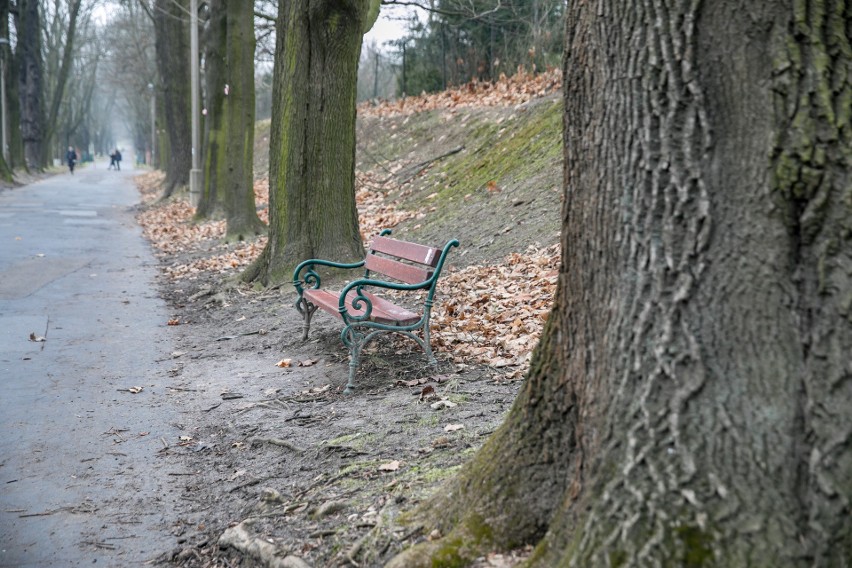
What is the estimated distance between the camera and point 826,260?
2648mm

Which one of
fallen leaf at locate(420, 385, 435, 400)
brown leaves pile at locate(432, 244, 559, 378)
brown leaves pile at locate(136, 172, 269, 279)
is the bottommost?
brown leaves pile at locate(136, 172, 269, 279)

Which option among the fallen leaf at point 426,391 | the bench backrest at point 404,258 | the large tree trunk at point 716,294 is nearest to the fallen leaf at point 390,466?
the fallen leaf at point 426,391

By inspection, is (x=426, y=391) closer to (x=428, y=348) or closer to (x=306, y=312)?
(x=428, y=348)

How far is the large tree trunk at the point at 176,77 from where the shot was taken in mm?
27547

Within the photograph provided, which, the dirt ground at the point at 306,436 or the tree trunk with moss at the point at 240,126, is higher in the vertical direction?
the tree trunk with moss at the point at 240,126

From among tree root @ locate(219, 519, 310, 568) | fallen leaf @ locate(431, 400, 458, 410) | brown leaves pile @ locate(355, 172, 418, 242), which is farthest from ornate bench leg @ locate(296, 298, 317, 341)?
brown leaves pile @ locate(355, 172, 418, 242)

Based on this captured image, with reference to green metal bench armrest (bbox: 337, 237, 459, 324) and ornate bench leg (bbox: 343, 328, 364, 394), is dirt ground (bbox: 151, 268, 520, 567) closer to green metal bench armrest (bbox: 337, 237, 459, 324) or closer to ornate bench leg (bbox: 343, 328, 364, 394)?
ornate bench leg (bbox: 343, 328, 364, 394)

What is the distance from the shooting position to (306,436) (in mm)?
5500

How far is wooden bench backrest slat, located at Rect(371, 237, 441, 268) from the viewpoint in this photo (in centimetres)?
689

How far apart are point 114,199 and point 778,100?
35.3m

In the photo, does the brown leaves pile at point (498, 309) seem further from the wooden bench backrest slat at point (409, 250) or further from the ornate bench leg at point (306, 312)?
the ornate bench leg at point (306, 312)

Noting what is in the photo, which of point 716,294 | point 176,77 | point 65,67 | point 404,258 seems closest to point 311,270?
point 404,258

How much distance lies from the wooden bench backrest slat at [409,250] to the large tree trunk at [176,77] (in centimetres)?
2071

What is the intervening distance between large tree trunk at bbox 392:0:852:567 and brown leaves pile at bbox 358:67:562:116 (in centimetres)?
1517
